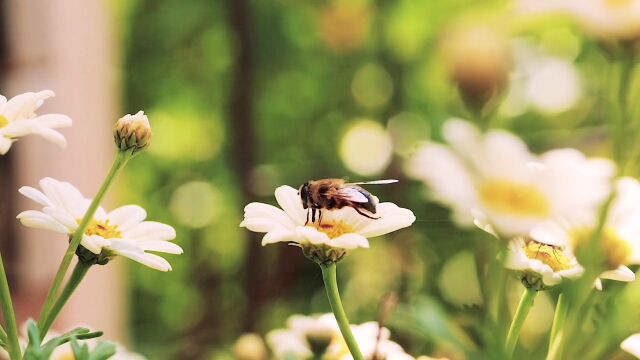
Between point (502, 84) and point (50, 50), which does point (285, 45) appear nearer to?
point (50, 50)

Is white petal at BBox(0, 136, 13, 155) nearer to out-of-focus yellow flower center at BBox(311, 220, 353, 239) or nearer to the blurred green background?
out-of-focus yellow flower center at BBox(311, 220, 353, 239)

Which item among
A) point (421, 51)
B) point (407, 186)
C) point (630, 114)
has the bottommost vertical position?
point (407, 186)

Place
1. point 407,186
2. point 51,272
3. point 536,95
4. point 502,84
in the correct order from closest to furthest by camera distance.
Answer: point 502,84 < point 407,186 < point 536,95 < point 51,272

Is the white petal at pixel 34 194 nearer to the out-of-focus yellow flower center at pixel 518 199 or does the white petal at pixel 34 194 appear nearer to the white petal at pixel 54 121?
the white petal at pixel 54 121

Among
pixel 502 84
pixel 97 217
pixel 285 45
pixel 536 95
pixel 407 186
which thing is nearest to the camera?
pixel 502 84

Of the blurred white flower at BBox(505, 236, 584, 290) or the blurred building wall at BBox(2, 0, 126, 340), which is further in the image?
the blurred building wall at BBox(2, 0, 126, 340)

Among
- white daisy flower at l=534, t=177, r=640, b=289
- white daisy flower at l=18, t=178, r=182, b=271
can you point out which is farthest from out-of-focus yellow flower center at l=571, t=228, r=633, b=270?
white daisy flower at l=18, t=178, r=182, b=271

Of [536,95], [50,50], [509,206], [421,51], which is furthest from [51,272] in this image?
[509,206]

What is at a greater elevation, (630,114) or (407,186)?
(630,114)
